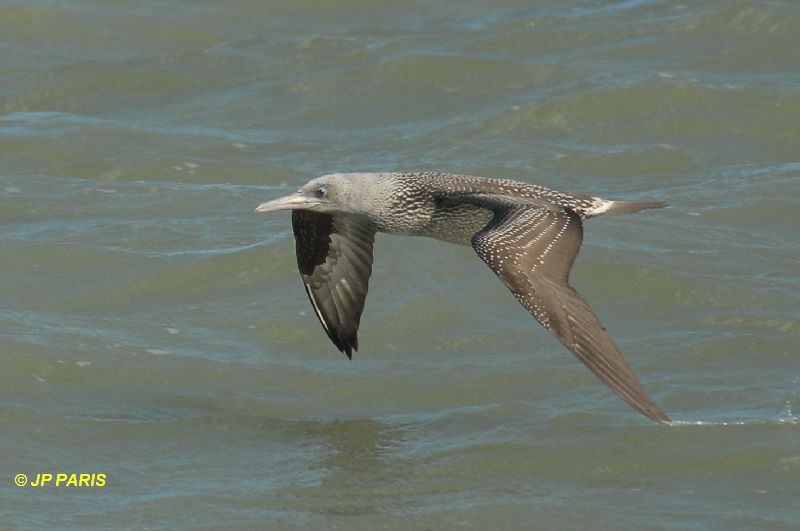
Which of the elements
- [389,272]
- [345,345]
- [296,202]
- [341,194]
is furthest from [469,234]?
[389,272]

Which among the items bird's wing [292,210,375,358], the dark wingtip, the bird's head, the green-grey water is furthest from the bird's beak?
the green-grey water

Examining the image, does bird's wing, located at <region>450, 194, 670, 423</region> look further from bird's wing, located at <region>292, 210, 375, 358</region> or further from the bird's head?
bird's wing, located at <region>292, 210, 375, 358</region>

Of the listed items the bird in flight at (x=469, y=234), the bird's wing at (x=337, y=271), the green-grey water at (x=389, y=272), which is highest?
the bird in flight at (x=469, y=234)

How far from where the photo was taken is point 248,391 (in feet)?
32.1

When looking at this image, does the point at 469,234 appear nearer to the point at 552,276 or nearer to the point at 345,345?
the point at 345,345

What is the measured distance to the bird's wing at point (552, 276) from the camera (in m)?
7.21

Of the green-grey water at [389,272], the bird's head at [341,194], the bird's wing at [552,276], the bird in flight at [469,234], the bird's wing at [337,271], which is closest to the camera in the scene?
the bird's wing at [552,276]

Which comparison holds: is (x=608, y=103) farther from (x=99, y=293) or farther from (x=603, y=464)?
(x=603, y=464)

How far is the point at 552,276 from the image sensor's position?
25.9 ft

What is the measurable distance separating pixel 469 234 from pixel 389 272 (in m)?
2.59

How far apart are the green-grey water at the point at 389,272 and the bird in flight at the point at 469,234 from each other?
1.99ft

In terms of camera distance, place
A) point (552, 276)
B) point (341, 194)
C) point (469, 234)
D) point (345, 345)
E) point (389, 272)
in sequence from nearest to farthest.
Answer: point (552, 276) → point (469, 234) → point (341, 194) → point (345, 345) → point (389, 272)

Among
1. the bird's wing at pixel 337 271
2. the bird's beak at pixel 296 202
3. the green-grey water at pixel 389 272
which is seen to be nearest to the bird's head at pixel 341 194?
the bird's beak at pixel 296 202

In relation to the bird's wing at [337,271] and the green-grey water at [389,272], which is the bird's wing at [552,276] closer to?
the green-grey water at [389,272]
